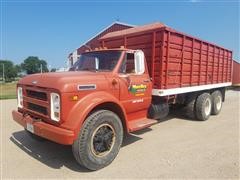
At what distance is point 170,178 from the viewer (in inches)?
148

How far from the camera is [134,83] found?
5117 millimetres

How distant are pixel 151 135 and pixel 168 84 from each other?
145 centimetres

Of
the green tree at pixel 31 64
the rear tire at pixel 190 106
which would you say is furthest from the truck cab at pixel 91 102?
the green tree at pixel 31 64

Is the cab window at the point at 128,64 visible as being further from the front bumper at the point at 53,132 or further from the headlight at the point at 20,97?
the headlight at the point at 20,97

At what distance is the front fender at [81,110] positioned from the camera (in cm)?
369

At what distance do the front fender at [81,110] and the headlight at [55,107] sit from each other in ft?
0.62

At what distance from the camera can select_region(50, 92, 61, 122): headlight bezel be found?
3716 millimetres

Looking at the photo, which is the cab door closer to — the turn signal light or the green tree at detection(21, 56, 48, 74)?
the turn signal light

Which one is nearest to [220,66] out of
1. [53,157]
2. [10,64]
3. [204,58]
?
[204,58]

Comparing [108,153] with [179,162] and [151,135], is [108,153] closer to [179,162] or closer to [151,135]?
[179,162]

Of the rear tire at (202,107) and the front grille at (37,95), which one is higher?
the front grille at (37,95)

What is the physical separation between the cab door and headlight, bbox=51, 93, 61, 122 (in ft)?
4.89

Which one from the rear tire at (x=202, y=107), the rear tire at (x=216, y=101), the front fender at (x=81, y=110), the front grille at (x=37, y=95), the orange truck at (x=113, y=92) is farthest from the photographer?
the rear tire at (x=216, y=101)

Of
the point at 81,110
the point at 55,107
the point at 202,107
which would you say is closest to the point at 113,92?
the point at 81,110
